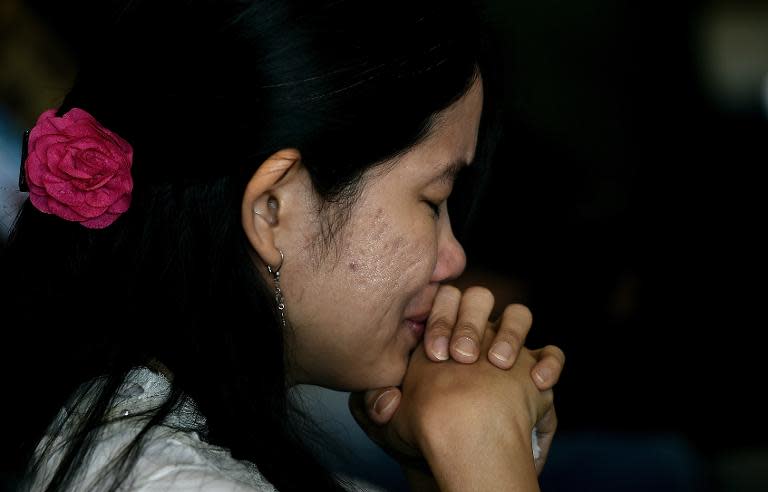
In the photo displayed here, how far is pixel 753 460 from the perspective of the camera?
3420mm

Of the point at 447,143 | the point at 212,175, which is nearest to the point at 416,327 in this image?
the point at 447,143

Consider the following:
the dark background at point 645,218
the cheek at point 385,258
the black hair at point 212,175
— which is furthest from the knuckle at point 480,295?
the dark background at point 645,218

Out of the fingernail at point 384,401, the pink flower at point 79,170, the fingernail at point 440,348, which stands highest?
the pink flower at point 79,170

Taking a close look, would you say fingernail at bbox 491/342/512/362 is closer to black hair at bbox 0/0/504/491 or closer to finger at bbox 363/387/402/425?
finger at bbox 363/387/402/425

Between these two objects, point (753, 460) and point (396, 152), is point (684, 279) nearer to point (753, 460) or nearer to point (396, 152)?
point (753, 460)

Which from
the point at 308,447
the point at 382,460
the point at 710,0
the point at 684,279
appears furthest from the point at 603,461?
the point at 710,0

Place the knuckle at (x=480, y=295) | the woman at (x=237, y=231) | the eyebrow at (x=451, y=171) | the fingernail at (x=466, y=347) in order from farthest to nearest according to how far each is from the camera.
→ the knuckle at (x=480, y=295)
the fingernail at (x=466, y=347)
the eyebrow at (x=451, y=171)
the woman at (x=237, y=231)

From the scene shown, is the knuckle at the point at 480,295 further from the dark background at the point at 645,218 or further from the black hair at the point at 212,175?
the dark background at the point at 645,218

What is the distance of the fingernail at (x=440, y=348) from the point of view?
52.4 inches

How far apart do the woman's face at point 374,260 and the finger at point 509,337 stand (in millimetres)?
160

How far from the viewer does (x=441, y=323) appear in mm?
1381

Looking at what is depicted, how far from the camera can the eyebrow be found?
1.20 m

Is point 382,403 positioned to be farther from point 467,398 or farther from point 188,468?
point 188,468

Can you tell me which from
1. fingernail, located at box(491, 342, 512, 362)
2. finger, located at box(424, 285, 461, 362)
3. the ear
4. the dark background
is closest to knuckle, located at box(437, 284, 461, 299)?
finger, located at box(424, 285, 461, 362)
